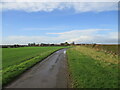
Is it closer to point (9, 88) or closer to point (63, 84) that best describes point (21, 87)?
point (9, 88)

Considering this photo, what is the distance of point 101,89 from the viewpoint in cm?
643

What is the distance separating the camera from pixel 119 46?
26.5 metres

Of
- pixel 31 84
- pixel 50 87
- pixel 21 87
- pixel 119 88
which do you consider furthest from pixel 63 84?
pixel 119 88

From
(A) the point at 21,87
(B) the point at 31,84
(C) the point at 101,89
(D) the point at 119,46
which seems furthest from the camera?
(D) the point at 119,46

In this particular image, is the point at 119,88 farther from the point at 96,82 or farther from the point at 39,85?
the point at 39,85

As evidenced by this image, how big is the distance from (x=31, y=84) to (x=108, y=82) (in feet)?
16.2

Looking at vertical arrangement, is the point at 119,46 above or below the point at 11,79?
above

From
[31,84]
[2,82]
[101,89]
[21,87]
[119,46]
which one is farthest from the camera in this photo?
[119,46]

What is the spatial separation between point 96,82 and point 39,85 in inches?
143

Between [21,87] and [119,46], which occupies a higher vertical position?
[119,46]

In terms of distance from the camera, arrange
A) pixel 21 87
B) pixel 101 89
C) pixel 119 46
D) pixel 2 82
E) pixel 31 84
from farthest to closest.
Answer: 1. pixel 119 46
2. pixel 2 82
3. pixel 31 84
4. pixel 21 87
5. pixel 101 89

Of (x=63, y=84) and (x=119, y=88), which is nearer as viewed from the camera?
(x=119, y=88)

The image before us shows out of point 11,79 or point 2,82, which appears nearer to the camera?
point 2,82

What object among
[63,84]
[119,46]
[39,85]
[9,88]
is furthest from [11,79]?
[119,46]
